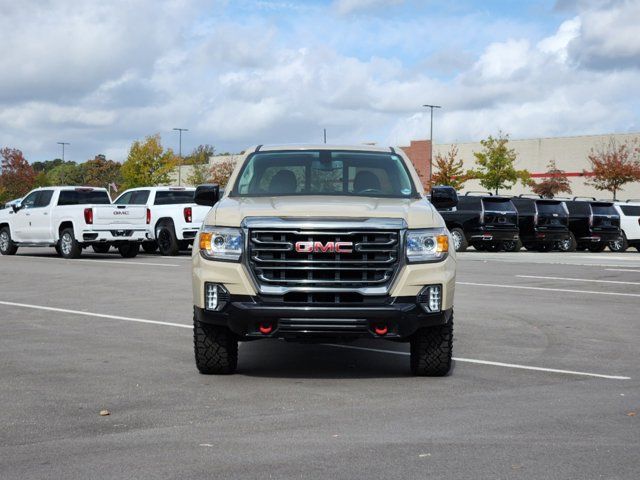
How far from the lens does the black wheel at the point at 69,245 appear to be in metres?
27.0

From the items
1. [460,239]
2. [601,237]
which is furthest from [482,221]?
[601,237]

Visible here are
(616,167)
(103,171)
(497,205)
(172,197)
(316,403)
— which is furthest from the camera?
(103,171)

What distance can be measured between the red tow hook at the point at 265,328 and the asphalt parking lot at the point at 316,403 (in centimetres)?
44

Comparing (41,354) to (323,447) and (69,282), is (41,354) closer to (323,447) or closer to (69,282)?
(323,447)

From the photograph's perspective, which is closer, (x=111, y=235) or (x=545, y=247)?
(x=111, y=235)

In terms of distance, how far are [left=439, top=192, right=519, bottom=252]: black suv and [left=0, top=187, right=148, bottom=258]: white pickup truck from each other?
9473 millimetres

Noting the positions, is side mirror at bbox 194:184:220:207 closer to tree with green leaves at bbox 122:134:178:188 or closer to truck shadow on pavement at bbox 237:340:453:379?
truck shadow on pavement at bbox 237:340:453:379

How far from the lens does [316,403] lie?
7.56 meters

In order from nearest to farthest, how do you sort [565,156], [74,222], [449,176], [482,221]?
[74,222], [482,221], [449,176], [565,156]

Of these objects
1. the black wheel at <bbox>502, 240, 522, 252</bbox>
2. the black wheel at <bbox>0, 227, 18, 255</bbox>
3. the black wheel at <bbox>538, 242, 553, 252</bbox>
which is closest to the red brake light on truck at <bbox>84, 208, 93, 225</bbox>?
the black wheel at <bbox>0, 227, 18, 255</bbox>

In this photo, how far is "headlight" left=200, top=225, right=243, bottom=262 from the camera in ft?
27.4

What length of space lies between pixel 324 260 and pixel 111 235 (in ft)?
63.8

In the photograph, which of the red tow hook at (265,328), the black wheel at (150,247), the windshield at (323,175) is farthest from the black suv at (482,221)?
the red tow hook at (265,328)

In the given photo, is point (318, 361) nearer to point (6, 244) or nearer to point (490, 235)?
point (6, 244)
